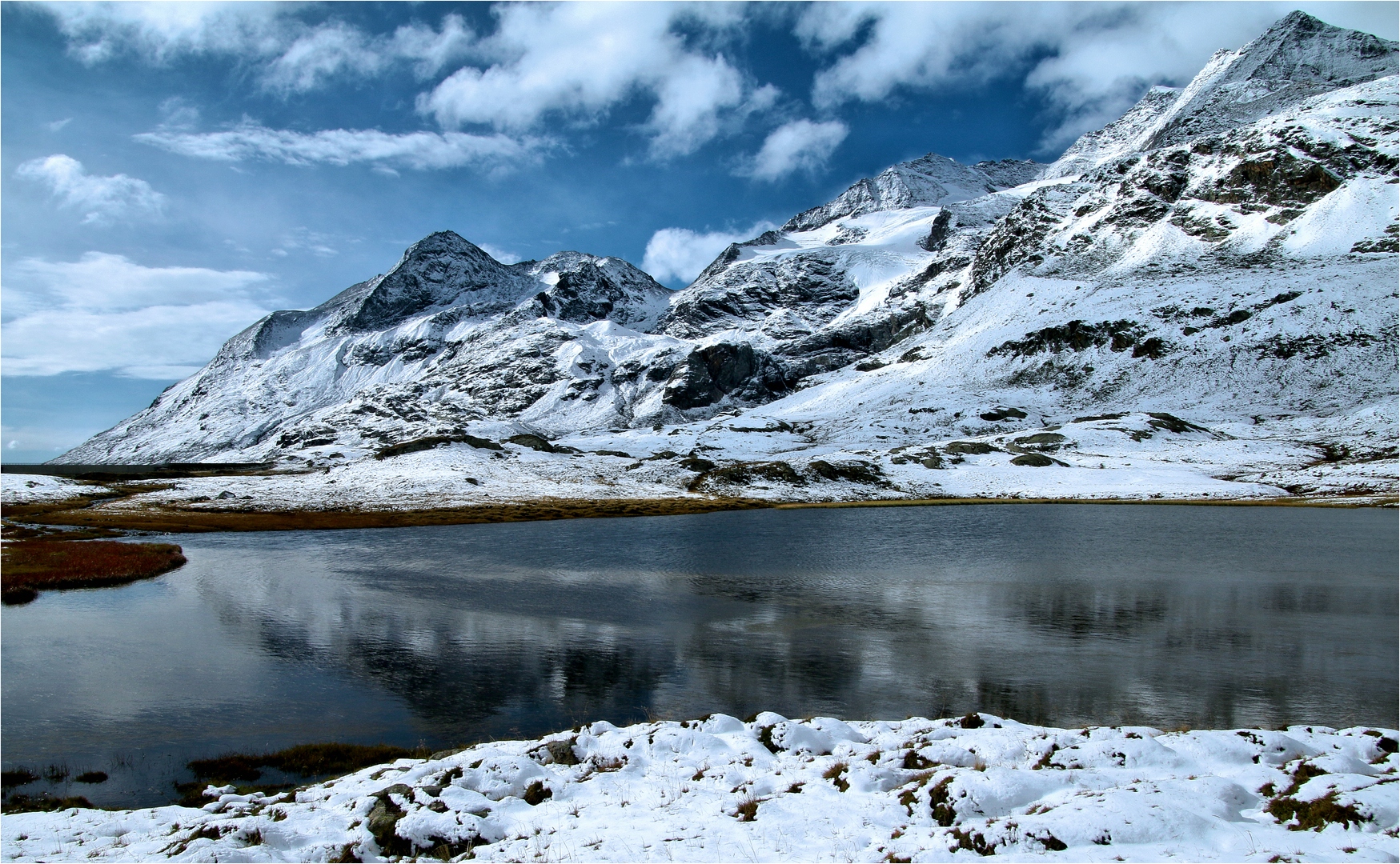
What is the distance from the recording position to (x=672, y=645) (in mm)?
28969

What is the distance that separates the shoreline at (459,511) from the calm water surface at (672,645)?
28.0 m

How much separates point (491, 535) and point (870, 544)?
36.7 m

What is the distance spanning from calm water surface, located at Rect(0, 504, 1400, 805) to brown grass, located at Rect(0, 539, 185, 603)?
1.90 m

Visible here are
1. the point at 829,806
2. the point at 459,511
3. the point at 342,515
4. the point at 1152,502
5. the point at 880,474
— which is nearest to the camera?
the point at 829,806

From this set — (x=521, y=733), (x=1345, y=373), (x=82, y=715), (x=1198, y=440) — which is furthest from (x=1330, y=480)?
(x=82, y=715)

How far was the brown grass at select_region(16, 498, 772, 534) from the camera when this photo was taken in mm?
80062

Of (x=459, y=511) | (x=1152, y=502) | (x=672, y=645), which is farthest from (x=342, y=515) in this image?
(x=1152, y=502)

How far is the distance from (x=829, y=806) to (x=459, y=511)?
89.6m

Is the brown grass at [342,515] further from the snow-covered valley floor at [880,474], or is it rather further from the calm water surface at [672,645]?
the calm water surface at [672,645]

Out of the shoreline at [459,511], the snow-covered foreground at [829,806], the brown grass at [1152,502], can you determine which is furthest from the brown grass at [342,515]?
the snow-covered foreground at [829,806]

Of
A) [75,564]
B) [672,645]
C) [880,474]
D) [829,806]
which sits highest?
[880,474]

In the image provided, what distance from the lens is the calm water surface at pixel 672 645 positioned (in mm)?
20703

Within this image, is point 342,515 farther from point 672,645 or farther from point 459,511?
point 672,645

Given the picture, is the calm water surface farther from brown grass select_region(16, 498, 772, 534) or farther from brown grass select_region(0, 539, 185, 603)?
brown grass select_region(16, 498, 772, 534)
